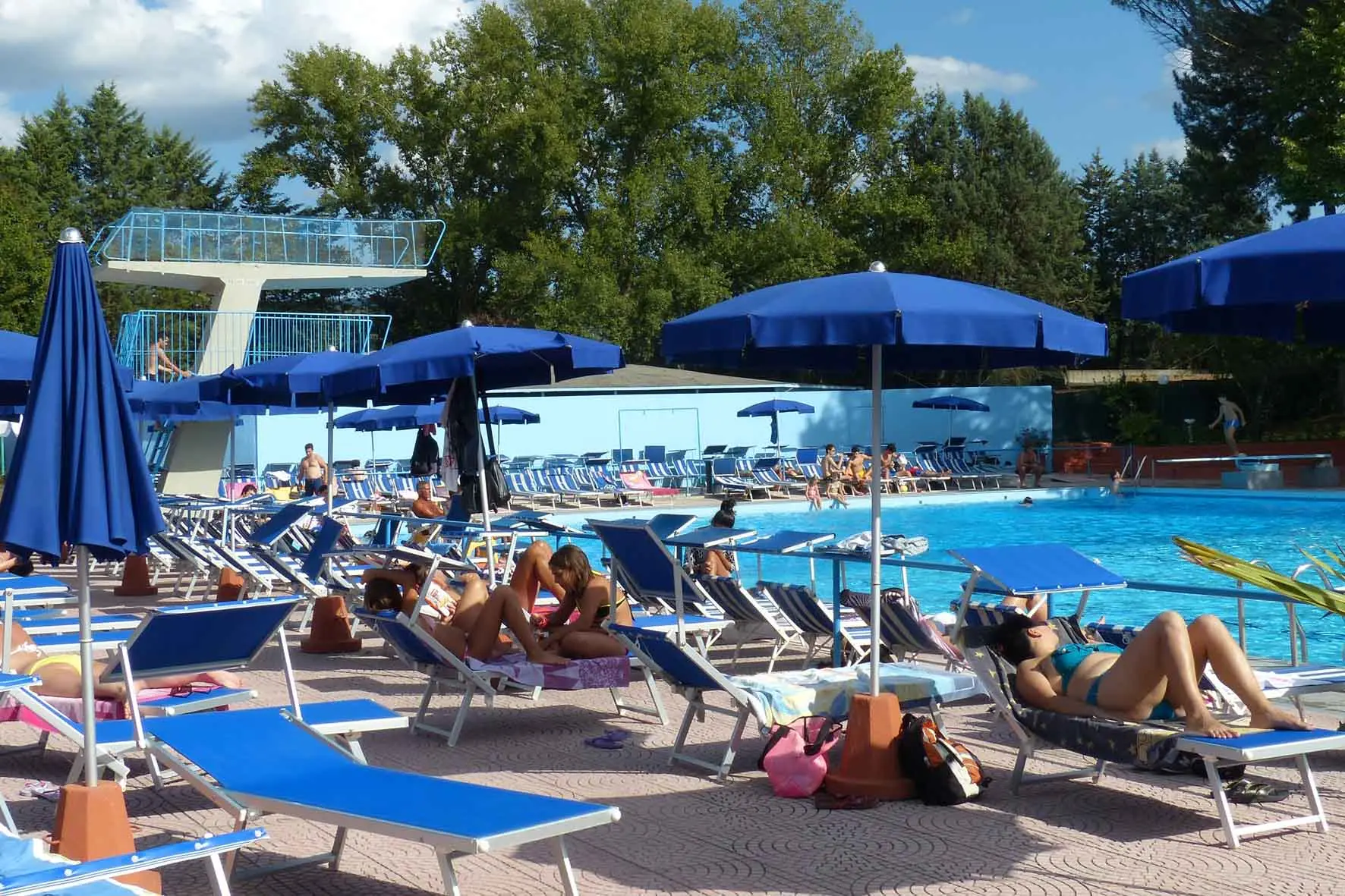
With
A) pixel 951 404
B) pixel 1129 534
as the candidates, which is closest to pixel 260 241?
pixel 951 404

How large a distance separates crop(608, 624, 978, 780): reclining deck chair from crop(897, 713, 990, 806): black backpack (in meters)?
0.36

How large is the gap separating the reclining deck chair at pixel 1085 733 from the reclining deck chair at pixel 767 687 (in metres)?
0.43

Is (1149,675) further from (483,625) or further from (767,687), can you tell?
(483,625)

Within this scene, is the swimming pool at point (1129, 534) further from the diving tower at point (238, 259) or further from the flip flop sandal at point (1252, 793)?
the diving tower at point (238, 259)

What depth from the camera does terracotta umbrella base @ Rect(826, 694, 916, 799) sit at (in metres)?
5.42

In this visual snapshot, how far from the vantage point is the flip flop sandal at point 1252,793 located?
5.14 meters

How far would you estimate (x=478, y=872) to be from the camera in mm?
4605

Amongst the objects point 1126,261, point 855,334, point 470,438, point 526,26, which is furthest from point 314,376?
point 1126,261

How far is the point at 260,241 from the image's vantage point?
1114 inches

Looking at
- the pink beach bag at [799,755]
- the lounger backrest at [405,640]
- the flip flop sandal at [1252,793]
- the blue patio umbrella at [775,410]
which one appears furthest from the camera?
the blue patio umbrella at [775,410]

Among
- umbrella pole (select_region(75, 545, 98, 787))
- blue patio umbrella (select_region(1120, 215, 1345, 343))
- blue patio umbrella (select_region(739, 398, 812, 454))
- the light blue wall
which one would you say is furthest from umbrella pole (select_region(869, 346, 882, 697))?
the light blue wall

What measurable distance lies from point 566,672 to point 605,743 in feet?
1.22

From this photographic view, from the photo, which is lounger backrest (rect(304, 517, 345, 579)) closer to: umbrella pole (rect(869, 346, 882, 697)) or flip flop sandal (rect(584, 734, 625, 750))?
flip flop sandal (rect(584, 734, 625, 750))

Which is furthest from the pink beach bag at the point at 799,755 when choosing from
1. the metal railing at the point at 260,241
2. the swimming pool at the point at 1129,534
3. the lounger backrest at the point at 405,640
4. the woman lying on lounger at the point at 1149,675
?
the metal railing at the point at 260,241
